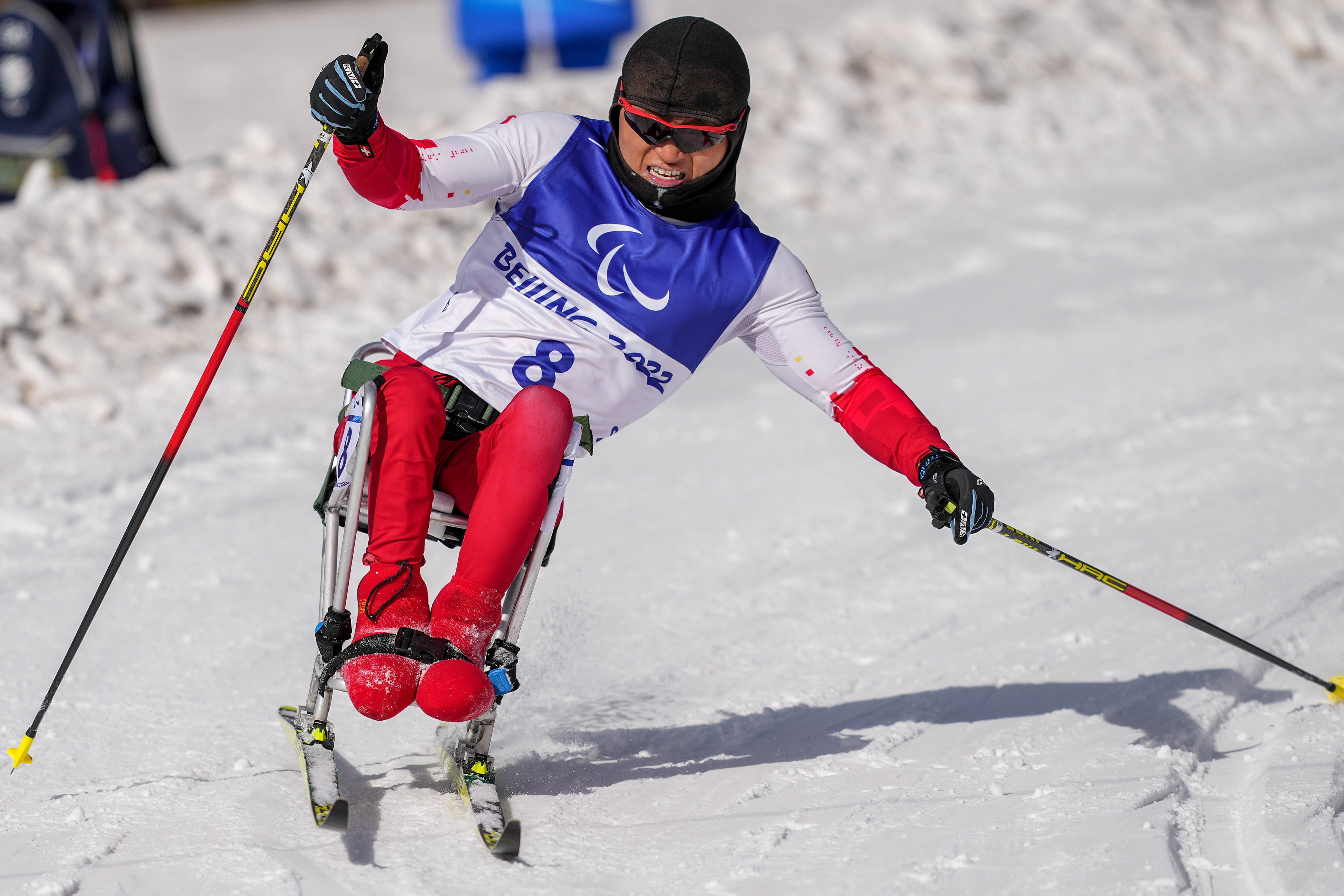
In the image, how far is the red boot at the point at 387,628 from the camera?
2.50 m

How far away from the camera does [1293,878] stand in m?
2.66

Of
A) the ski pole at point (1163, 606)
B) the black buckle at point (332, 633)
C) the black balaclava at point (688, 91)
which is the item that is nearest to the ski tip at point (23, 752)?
the black buckle at point (332, 633)

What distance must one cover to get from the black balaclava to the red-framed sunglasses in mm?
14

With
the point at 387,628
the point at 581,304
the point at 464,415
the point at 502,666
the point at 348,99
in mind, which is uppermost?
the point at 348,99

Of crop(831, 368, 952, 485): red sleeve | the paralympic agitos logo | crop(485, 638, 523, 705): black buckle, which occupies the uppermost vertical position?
the paralympic agitos logo

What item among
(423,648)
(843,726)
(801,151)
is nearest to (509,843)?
(423,648)

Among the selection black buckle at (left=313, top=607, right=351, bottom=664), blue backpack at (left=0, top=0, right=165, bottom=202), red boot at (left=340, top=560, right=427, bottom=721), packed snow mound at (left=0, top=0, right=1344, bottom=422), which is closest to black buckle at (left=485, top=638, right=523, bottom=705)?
red boot at (left=340, top=560, right=427, bottom=721)

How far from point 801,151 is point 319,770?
6328 millimetres

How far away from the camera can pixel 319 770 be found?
9.05 ft

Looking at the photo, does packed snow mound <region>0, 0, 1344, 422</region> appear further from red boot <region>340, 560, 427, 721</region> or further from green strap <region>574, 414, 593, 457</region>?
green strap <region>574, 414, 593, 457</region>

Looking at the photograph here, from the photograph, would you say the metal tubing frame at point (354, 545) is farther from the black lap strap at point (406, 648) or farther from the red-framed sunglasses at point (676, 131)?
the red-framed sunglasses at point (676, 131)

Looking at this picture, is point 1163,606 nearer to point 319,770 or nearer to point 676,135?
point 676,135

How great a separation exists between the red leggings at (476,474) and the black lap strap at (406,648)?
14 cm

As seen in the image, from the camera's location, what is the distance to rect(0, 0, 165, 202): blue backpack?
7.14 meters
